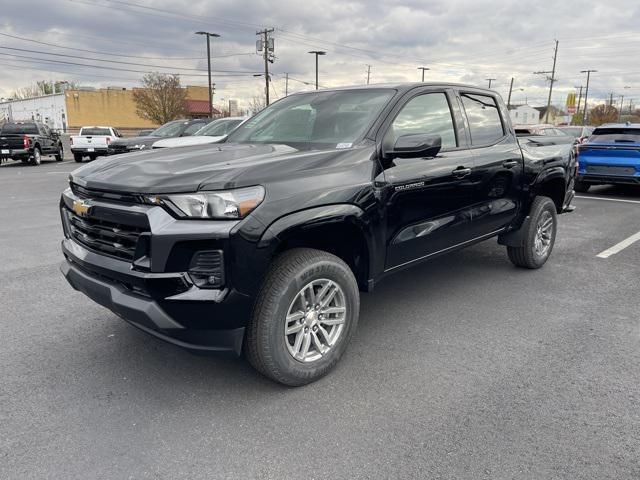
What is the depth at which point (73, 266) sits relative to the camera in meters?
3.29

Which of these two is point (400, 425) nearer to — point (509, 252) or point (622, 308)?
point (622, 308)

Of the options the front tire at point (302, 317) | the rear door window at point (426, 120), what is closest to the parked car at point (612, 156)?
the rear door window at point (426, 120)

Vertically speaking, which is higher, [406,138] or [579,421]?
[406,138]

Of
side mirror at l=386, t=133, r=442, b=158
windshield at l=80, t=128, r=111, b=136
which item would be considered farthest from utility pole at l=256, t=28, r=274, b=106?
side mirror at l=386, t=133, r=442, b=158

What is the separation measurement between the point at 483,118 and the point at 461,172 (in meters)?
0.93

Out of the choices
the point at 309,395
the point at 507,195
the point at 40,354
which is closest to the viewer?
the point at 309,395

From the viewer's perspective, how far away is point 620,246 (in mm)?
6895

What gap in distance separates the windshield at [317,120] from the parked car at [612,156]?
903cm

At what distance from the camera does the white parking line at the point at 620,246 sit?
21.1 ft

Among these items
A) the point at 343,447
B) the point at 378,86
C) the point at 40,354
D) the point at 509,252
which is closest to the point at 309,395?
the point at 343,447

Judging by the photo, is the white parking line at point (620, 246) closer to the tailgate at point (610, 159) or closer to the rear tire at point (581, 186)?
the tailgate at point (610, 159)

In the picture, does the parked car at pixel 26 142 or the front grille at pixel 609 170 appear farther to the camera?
the parked car at pixel 26 142

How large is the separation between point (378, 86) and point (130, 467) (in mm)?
3082

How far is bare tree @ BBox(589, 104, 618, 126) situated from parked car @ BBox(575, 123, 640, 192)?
9663 cm
